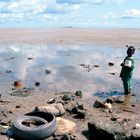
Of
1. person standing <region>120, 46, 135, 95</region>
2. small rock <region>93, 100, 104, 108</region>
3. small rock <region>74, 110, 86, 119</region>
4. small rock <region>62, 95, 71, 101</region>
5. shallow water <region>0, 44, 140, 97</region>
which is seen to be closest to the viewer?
small rock <region>74, 110, 86, 119</region>

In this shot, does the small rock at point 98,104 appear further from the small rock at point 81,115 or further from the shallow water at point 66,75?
the shallow water at point 66,75

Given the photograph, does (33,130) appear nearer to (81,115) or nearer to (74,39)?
(81,115)

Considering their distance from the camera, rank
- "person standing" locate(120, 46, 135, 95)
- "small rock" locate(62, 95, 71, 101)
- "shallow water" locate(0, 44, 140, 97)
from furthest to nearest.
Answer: "shallow water" locate(0, 44, 140, 97) < "person standing" locate(120, 46, 135, 95) < "small rock" locate(62, 95, 71, 101)

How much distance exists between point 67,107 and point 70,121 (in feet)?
4.86

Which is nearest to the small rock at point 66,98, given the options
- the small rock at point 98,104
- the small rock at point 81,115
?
the small rock at point 98,104

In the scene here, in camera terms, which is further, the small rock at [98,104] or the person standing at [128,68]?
the person standing at [128,68]

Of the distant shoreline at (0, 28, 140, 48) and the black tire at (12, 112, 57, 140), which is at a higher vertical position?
the black tire at (12, 112, 57, 140)

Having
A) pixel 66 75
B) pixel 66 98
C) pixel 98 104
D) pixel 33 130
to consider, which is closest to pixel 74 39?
pixel 66 75

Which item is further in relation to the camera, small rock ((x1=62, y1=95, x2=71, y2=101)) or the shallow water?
the shallow water

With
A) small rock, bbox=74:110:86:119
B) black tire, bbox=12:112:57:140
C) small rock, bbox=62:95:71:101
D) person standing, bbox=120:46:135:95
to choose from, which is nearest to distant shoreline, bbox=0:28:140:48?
person standing, bbox=120:46:135:95

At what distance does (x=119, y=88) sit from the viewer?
16359 millimetres

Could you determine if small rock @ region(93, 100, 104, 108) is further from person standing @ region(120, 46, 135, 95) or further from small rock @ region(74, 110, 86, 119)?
person standing @ region(120, 46, 135, 95)

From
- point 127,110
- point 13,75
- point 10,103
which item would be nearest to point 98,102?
point 127,110

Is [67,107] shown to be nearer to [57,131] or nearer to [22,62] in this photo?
[57,131]
